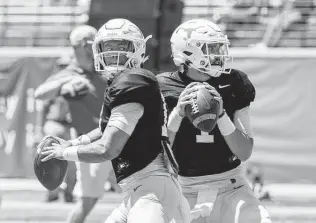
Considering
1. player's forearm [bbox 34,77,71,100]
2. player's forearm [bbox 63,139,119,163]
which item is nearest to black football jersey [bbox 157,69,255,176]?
player's forearm [bbox 63,139,119,163]

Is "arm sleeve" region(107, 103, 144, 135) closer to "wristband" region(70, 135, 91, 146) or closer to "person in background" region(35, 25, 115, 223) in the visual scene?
"wristband" region(70, 135, 91, 146)

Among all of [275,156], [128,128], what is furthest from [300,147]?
[128,128]

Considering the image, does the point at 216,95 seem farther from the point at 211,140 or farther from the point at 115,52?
the point at 115,52

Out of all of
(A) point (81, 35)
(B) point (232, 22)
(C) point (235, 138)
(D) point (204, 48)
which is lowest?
(B) point (232, 22)

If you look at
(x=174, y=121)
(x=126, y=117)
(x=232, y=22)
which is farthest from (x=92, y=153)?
(x=232, y=22)

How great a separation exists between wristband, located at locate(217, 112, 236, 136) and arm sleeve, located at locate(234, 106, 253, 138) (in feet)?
0.53

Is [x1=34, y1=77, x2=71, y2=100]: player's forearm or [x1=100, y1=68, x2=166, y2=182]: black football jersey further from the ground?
[x1=100, y1=68, x2=166, y2=182]: black football jersey

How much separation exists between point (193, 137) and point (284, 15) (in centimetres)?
908

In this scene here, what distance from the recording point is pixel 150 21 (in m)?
8.49

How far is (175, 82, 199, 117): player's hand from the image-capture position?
3920 millimetres

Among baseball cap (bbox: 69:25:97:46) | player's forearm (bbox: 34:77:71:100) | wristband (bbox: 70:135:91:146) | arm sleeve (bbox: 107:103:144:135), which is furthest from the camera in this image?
player's forearm (bbox: 34:77:71:100)

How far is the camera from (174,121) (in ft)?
13.3

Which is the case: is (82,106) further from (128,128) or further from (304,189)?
(304,189)

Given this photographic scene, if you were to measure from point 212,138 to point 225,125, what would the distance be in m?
0.20
